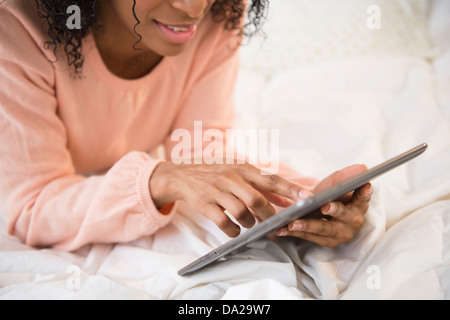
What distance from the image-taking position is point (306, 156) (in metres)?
0.96

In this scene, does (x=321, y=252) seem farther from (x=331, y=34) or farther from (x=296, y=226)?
(x=331, y=34)

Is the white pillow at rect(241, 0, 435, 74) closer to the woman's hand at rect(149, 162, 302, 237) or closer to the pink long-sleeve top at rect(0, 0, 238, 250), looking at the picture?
the pink long-sleeve top at rect(0, 0, 238, 250)

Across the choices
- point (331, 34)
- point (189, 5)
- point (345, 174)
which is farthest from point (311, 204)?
point (331, 34)

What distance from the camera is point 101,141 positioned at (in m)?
0.85

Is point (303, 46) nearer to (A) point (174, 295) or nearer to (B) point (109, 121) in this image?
(B) point (109, 121)

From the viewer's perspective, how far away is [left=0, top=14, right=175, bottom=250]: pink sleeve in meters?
0.66

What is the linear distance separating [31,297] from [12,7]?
410 millimetres

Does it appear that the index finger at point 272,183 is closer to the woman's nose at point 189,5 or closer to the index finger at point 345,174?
the index finger at point 345,174

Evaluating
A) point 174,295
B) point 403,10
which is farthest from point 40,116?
point 403,10

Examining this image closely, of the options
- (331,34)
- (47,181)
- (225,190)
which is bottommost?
(47,181)

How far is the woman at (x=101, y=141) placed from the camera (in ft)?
1.99

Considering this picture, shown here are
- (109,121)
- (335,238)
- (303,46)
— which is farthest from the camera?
(303,46)

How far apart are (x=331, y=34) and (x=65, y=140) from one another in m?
0.88
